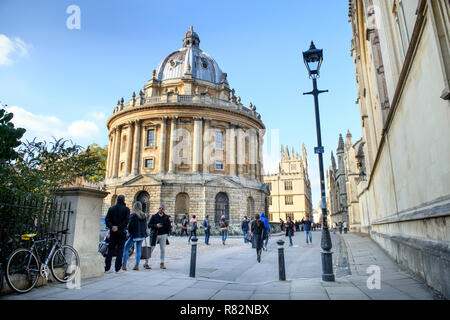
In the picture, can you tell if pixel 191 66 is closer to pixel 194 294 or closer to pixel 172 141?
pixel 172 141

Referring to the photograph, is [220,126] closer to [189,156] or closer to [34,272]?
[189,156]

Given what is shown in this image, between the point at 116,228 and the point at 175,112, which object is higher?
the point at 175,112

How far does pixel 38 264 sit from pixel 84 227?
4.36 feet

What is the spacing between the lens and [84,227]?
21.1ft

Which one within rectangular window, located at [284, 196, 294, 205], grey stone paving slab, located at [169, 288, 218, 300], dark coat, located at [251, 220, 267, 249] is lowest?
grey stone paving slab, located at [169, 288, 218, 300]

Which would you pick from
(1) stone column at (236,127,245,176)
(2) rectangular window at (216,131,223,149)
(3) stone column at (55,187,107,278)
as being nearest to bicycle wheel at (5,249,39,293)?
(3) stone column at (55,187,107,278)

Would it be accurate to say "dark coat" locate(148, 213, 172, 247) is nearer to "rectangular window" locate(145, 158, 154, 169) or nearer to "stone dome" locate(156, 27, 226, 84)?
"rectangular window" locate(145, 158, 154, 169)

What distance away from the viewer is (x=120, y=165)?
122ft

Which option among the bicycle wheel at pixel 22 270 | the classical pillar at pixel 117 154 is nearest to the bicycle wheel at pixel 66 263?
the bicycle wheel at pixel 22 270

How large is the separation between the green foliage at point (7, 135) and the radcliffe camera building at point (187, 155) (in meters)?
26.6

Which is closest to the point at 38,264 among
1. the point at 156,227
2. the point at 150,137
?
the point at 156,227

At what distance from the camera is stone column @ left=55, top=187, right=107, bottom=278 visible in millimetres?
6195
